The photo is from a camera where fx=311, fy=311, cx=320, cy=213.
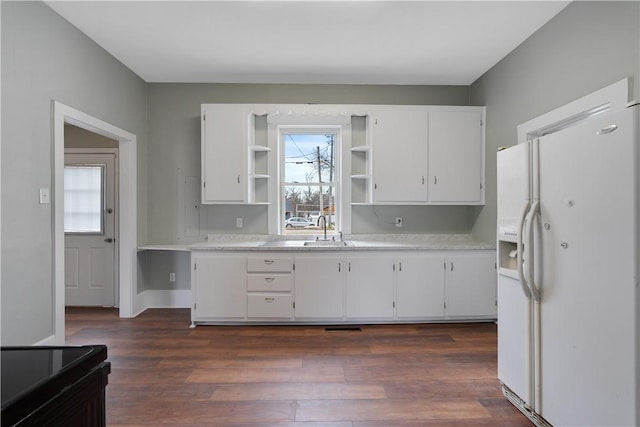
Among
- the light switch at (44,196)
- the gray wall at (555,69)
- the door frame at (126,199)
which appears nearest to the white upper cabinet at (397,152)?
the gray wall at (555,69)

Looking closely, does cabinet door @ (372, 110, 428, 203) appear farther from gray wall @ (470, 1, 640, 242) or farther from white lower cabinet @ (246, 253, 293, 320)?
white lower cabinet @ (246, 253, 293, 320)

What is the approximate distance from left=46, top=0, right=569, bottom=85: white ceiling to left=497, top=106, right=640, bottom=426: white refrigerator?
1.38 m

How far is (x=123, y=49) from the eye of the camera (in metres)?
3.02

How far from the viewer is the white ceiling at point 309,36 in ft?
7.87

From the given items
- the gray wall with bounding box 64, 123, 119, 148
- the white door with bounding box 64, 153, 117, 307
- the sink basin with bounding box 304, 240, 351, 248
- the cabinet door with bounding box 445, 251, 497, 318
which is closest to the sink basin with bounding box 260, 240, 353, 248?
the sink basin with bounding box 304, 240, 351, 248

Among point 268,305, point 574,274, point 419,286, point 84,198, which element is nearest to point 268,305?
point 268,305

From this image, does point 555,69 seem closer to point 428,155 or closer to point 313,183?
point 428,155

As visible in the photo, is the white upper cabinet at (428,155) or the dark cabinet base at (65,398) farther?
the white upper cabinet at (428,155)

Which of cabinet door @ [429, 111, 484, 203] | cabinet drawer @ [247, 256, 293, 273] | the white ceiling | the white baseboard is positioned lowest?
the white baseboard

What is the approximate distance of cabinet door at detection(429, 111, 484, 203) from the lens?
3.52 metres

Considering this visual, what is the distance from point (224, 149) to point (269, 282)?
1552mm

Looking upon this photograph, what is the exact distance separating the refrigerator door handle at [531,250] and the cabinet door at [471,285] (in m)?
1.60

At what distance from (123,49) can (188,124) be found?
0.98 metres

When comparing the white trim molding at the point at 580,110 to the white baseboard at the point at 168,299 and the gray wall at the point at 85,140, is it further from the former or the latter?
the gray wall at the point at 85,140
